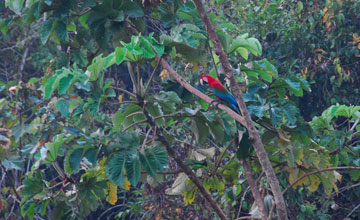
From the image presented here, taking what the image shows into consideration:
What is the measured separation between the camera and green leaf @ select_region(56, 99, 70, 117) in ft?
Result: 7.63

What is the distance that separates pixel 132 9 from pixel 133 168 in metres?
0.93

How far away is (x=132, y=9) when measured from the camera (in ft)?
8.26

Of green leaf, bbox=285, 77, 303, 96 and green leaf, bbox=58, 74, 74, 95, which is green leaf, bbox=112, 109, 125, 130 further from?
green leaf, bbox=285, 77, 303, 96

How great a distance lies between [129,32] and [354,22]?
3.24 metres

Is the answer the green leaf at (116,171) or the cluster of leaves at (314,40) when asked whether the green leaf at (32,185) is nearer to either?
the green leaf at (116,171)

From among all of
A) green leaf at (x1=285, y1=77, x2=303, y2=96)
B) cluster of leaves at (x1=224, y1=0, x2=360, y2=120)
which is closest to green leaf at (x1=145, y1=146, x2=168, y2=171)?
green leaf at (x1=285, y1=77, x2=303, y2=96)

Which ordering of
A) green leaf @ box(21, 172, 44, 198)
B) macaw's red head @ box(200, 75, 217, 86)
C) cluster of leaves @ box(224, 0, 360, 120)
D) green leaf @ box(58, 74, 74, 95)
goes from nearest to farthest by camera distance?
green leaf @ box(58, 74, 74, 95)
green leaf @ box(21, 172, 44, 198)
macaw's red head @ box(200, 75, 217, 86)
cluster of leaves @ box(224, 0, 360, 120)

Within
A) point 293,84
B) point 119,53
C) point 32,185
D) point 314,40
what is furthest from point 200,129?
point 314,40

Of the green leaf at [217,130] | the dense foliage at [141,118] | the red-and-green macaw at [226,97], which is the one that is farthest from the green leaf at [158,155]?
the red-and-green macaw at [226,97]

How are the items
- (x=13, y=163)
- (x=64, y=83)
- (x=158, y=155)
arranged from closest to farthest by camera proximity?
(x=64, y=83) → (x=158, y=155) → (x=13, y=163)

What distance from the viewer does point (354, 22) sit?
195 inches

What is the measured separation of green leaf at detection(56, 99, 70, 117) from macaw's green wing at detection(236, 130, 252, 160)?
38.6 inches

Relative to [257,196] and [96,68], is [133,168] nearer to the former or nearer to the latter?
[96,68]

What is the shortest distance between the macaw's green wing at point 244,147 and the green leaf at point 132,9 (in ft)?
3.01
